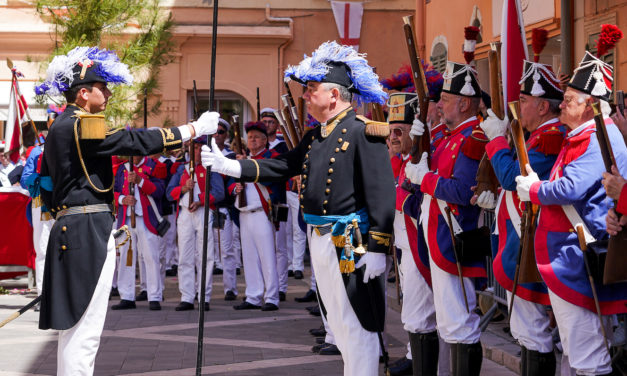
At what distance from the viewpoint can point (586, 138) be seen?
5285mm

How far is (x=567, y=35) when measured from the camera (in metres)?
11.2

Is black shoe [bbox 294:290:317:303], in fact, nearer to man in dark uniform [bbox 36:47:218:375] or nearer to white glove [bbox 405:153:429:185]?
white glove [bbox 405:153:429:185]

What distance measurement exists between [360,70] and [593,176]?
144cm

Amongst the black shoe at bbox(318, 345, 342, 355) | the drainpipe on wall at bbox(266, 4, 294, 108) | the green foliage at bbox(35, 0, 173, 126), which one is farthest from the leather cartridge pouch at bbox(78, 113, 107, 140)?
the drainpipe on wall at bbox(266, 4, 294, 108)

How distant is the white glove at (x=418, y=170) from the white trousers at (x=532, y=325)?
125cm

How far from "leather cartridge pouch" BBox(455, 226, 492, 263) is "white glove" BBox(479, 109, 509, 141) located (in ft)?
2.39

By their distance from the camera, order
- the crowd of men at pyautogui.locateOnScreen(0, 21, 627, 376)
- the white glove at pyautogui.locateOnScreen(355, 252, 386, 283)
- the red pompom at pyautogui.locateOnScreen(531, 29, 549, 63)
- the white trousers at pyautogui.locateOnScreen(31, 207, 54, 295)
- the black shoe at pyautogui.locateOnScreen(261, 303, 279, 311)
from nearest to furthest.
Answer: the crowd of men at pyautogui.locateOnScreen(0, 21, 627, 376), the white glove at pyautogui.locateOnScreen(355, 252, 386, 283), the red pompom at pyautogui.locateOnScreen(531, 29, 549, 63), the white trousers at pyautogui.locateOnScreen(31, 207, 54, 295), the black shoe at pyautogui.locateOnScreen(261, 303, 279, 311)

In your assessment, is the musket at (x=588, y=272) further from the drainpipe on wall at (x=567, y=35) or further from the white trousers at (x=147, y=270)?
the white trousers at (x=147, y=270)

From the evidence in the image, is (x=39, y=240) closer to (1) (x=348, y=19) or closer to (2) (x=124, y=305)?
(2) (x=124, y=305)

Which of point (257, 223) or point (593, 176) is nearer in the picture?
point (593, 176)

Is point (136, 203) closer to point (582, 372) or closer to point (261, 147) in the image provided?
point (261, 147)

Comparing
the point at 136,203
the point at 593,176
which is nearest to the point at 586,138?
the point at 593,176

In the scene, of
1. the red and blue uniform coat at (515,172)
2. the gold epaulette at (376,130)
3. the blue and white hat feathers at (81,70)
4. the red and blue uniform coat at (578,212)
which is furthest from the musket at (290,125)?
the red and blue uniform coat at (578,212)

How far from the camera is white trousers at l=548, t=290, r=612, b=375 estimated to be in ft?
17.0
